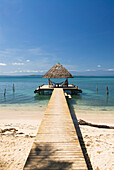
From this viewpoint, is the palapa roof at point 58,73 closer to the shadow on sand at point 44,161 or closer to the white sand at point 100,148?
the white sand at point 100,148

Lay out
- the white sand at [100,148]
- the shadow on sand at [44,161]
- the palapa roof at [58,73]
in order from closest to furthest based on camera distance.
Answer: the shadow on sand at [44,161]
the white sand at [100,148]
the palapa roof at [58,73]

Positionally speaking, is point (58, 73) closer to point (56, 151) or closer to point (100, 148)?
point (100, 148)

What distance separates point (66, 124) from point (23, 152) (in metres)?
2.06

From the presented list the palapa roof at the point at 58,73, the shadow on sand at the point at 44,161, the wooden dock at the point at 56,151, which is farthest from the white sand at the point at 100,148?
the palapa roof at the point at 58,73

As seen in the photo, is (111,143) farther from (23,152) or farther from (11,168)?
(11,168)

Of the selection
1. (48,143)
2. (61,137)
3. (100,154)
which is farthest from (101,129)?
(48,143)

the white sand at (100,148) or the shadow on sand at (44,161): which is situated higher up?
the shadow on sand at (44,161)

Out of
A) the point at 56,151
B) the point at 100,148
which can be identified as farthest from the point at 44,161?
the point at 100,148

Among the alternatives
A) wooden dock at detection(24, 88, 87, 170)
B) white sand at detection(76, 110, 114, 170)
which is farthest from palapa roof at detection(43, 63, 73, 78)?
wooden dock at detection(24, 88, 87, 170)

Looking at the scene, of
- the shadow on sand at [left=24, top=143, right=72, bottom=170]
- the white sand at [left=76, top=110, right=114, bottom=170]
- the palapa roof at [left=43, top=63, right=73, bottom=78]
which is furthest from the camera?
the palapa roof at [left=43, top=63, right=73, bottom=78]

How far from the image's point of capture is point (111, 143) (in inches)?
184

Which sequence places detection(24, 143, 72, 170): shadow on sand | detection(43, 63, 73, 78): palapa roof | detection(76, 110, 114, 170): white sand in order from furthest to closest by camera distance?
detection(43, 63, 73, 78): palapa roof, detection(76, 110, 114, 170): white sand, detection(24, 143, 72, 170): shadow on sand

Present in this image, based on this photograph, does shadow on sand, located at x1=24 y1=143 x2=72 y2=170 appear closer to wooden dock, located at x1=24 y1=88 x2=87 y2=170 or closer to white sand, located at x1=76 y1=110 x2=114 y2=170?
wooden dock, located at x1=24 y1=88 x2=87 y2=170

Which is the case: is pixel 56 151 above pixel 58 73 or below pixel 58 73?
below
